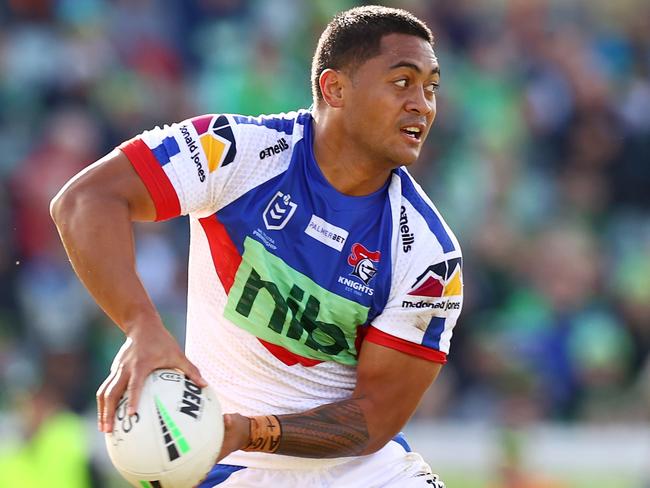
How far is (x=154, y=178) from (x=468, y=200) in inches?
286

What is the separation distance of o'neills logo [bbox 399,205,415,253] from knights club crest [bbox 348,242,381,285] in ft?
0.39

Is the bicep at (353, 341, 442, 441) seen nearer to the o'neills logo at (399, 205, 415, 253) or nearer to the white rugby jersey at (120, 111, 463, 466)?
the white rugby jersey at (120, 111, 463, 466)

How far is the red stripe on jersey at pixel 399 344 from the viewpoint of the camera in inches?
211

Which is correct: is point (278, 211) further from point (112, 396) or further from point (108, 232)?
point (112, 396)

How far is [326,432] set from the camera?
515cm

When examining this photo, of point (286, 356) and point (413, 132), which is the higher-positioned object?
point (413, 132)

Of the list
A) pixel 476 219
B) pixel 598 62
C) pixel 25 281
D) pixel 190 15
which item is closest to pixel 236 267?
pixel 25 281

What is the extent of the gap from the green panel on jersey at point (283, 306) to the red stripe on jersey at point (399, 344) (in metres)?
0.08

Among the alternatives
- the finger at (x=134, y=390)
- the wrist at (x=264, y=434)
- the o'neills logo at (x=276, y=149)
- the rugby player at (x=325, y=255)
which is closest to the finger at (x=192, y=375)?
the finger at (x=134, y=390)

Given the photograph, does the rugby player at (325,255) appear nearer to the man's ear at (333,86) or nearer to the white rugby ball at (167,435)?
the man's ear at (333,86)

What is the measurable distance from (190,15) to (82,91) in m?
1.66

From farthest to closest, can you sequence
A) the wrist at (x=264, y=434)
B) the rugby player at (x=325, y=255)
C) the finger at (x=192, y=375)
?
the rugby player at (x=325, y=255), the wrist at (x=264, y=434), the finger at (x=192, y=375)

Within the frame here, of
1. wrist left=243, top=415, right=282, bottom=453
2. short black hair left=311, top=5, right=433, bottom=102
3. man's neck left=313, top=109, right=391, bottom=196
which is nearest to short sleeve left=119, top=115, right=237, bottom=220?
man's neck left=313, top=109, right=391, bottom=196

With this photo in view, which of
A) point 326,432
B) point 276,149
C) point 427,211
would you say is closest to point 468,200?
point 427,211
